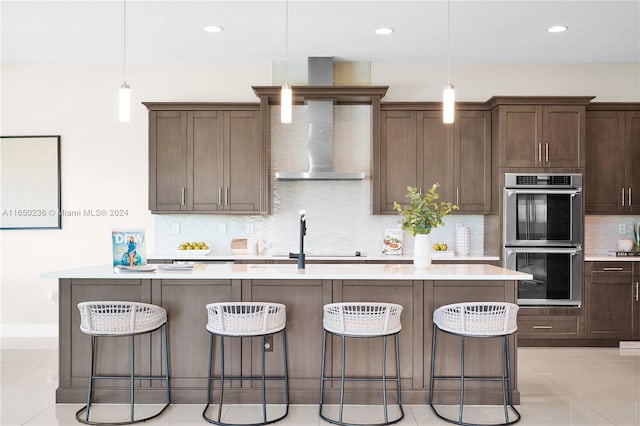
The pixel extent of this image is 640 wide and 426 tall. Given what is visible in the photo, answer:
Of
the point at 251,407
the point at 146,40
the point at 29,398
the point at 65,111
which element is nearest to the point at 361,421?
the point at 251,407

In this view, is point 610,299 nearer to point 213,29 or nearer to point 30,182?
point 213,29

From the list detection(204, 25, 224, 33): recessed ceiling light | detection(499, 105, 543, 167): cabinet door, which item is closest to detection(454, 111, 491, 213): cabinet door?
detection(499, 105, 543, 167): cabinet door

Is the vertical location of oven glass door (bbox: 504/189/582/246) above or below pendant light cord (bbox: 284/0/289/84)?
below

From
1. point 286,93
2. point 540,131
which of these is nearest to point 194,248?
point 286,93

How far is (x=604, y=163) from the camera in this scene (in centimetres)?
589

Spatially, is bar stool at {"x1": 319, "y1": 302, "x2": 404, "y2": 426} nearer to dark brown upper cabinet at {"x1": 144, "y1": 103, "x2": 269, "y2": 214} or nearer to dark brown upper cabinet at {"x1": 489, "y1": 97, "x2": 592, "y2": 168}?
dark brown upper cabinet at {"x1": 144, "y1": 103, "x2": 269, "y2": 214}

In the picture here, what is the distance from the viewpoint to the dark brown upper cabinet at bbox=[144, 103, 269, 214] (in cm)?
593

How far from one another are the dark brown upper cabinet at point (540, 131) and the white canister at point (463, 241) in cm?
88

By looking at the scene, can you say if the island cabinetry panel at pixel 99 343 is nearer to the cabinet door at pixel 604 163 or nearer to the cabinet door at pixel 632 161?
the cabinet door at pixel 604 163

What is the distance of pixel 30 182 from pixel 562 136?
5.67m

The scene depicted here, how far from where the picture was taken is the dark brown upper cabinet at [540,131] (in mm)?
5609

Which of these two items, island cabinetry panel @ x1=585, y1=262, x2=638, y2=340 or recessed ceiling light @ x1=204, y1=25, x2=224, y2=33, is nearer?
recessed ceiling light @ x1=204, y1=25, x2=224, y2=33

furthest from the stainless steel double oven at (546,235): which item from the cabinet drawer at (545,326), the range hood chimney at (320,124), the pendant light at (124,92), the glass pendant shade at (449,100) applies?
the pendant light at (124,92)

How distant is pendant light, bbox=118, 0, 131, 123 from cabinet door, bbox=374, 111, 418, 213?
265 cm
